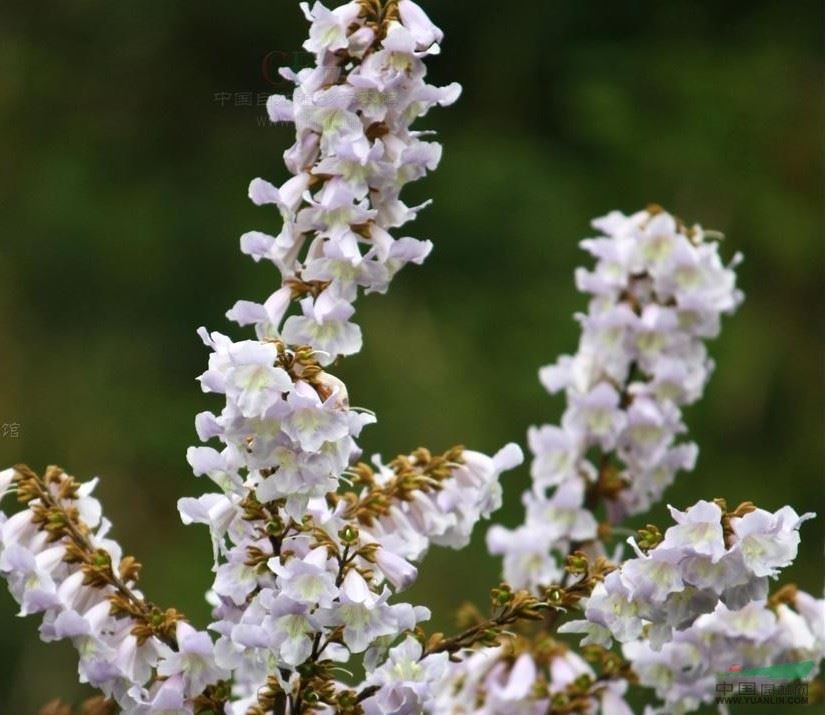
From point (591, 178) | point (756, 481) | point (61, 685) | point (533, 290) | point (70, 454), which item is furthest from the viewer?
point (591, 178)

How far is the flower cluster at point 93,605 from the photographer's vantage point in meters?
2.04

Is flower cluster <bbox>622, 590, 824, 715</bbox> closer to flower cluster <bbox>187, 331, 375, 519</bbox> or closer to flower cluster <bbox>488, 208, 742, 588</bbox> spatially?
flower cluster <bbox>488, 208, 742, 588</bbox>

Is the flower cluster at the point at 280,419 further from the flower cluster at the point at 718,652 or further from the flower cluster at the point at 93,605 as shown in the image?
the flower cluster at the point at 718,652

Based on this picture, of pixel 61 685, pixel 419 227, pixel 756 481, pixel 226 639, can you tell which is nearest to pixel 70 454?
pixel 61 685

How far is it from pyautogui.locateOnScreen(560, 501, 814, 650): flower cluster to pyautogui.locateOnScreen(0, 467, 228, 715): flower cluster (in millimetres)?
560

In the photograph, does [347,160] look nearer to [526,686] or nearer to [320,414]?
[320,414]

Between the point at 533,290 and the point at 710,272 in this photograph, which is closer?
the point at 710,272

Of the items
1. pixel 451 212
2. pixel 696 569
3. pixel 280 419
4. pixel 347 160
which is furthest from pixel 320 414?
pixel 451 212

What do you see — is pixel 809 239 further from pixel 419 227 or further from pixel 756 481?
pixel 419 227

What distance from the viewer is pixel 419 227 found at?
8375 mm

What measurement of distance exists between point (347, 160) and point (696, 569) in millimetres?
703

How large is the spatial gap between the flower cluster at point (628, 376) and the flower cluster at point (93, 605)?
0.96 metres

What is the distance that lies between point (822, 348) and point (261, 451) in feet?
22.0

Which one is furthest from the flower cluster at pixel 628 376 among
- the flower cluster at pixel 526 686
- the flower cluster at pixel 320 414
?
the flower cluster at pixel 320 414
